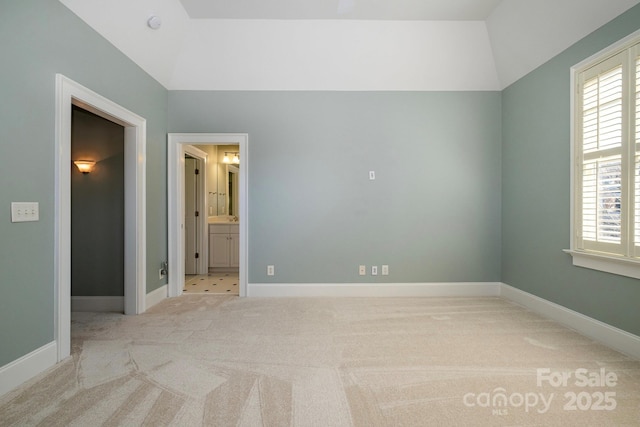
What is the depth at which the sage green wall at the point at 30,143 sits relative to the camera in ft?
5.96

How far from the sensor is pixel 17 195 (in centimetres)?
189

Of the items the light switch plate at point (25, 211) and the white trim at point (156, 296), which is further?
the white trim at point (156, 296)

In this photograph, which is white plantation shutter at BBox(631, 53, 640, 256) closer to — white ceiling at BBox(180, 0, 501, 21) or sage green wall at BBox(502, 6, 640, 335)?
sage green wall at BBox(502, 6, 640, 335)

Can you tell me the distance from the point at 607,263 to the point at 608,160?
90 centimetres

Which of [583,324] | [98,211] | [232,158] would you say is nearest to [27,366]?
[98,211]

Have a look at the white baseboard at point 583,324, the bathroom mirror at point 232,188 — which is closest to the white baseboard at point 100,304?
the bathroom mirror at point 232,188

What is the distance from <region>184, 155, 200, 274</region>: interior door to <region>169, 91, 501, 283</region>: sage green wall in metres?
1.69

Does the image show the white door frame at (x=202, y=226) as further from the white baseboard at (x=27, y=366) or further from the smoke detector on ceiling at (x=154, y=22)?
the white baseboard at (x=27, y=366)

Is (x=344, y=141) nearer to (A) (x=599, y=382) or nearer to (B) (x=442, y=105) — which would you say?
(B) (x=442, y=105)

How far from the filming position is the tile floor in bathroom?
4.14 meters

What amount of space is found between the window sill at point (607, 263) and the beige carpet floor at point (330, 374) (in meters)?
0.67

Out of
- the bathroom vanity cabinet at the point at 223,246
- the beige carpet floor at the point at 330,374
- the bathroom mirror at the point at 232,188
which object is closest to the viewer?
the beige carpet floor at the point at 330,374

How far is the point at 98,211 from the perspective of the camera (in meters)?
3.38

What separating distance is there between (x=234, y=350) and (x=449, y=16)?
4.33 meters
